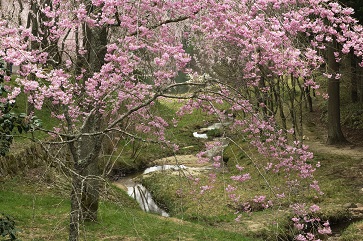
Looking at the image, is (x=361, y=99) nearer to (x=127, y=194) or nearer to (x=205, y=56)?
(x=205, y=56)

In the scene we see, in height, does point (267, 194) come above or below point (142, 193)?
above

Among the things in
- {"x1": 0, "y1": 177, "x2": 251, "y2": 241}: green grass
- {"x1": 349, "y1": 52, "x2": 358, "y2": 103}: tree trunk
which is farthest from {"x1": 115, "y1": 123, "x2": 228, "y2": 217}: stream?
{"x1": 349, "y1": 52, "x2": 358, "y2": 103}: tree trunk

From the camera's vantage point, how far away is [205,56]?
1055 inches

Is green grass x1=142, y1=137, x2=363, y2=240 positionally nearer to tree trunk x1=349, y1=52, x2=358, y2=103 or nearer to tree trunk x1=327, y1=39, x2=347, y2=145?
tree trunk x1=327, y1=39, x2=347, y2=145

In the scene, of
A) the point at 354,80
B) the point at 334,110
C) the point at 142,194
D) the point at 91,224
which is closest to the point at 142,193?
the point at 142,194

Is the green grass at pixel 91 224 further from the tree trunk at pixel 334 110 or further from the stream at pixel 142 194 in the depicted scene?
the tree trunk at pixel 334 110

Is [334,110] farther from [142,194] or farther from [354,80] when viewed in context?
[142,194]

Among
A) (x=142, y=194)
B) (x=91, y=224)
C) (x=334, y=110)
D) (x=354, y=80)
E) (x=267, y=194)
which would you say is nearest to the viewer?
(x=91, y=224)

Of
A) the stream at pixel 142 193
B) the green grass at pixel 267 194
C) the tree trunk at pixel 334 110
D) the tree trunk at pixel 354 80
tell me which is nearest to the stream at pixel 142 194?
the stream at pixel 142 193

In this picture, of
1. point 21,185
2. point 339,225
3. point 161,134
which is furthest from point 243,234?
point 21,185

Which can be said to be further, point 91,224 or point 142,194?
point 142,194

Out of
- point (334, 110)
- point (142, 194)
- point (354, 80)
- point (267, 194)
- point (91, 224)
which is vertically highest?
point (354, 80)

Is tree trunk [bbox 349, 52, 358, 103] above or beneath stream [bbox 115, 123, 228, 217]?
above

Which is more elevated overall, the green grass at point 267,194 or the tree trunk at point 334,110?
the tree trunk at point 334,110
